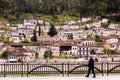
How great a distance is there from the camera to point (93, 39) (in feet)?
218

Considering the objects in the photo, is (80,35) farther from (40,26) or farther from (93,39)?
(40,26)

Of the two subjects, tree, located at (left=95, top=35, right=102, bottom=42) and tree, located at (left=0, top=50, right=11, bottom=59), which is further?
tree, located at (left=95, top=35, right=102, bottom=42)

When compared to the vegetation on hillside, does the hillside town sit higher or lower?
lower

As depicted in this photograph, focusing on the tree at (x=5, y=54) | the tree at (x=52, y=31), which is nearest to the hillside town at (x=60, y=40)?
the tree at (x=5, y=54)

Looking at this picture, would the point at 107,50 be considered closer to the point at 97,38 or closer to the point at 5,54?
the point at 97,38

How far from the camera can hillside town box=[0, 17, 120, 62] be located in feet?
174

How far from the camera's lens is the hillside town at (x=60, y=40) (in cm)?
5291

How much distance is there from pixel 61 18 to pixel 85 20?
5365mm

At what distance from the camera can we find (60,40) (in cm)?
6819

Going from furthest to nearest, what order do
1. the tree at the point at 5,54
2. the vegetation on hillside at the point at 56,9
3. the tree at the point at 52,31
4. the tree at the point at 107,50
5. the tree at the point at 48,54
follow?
1. the vegetation on hillside at the point at 56,9
2. the tree at the point at 52,31
3. the tree at the point at 107,50
4. the tree at the point at 48,54
5. the tree at the point at 5,54

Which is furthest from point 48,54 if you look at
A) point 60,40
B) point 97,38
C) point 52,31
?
point 52,31

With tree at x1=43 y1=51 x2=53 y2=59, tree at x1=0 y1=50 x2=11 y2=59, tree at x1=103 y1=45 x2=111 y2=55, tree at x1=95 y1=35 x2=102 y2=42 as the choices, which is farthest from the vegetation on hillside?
tree at x1=0 y1=50 x2=11 y2=59

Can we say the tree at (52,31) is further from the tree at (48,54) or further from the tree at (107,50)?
the tree at (48,54)

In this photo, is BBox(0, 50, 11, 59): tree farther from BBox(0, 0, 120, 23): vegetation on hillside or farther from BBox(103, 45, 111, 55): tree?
BBox(0, 0, 120, 23): vegetation on hillside
